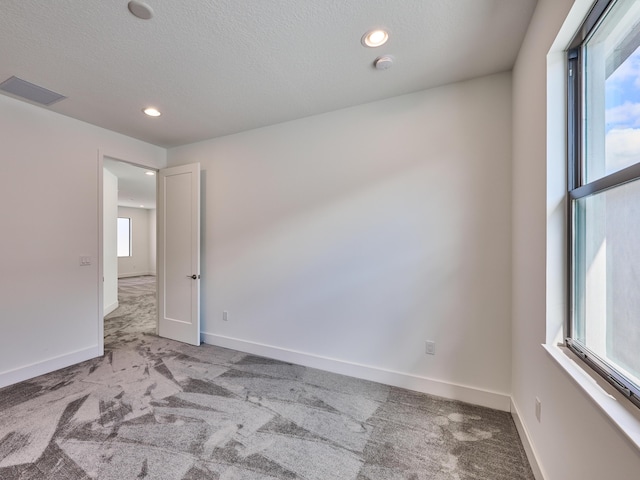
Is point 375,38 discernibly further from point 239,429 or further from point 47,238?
point 47,238

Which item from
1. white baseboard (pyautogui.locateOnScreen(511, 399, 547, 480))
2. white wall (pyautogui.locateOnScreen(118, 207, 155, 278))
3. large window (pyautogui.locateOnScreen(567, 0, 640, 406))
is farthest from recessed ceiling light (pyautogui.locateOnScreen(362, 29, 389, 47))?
white wall (pyautogui.locateOnScreen(118, 207, 155, 278))

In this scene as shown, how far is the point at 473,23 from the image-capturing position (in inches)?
68.0

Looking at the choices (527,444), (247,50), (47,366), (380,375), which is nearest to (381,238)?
Result: (380,375)

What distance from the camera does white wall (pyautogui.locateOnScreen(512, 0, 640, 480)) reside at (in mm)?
1023

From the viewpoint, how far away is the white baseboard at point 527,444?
4.99 feet

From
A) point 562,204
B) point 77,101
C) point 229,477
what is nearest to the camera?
point 562,204

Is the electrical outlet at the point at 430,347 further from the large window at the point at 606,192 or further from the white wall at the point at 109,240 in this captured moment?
the white wall at the point at 109,240

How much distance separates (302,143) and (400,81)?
1.15 metres

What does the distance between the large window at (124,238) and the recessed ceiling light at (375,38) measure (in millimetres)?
10860

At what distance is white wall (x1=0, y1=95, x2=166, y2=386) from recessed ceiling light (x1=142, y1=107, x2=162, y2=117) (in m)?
0.87

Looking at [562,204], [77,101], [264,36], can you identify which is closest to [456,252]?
[562,204]

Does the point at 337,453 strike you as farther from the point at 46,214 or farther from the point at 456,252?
the point at 46,214

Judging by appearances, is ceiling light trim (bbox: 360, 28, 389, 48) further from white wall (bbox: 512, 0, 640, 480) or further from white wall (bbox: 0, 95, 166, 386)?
white wall (bbox: 0, 95, 166, 386)

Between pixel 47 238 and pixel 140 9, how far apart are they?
2.56 m
